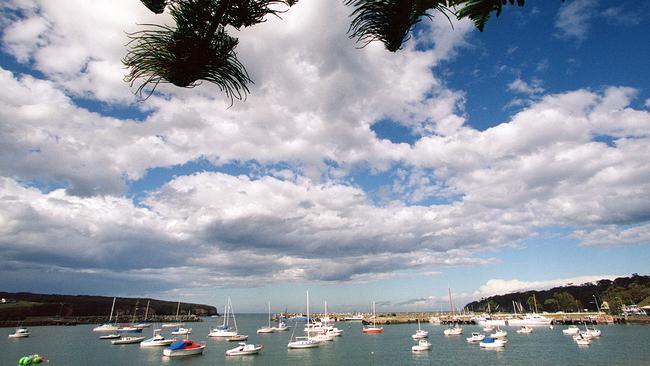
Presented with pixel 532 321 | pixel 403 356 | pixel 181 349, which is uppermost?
pixel 532 321

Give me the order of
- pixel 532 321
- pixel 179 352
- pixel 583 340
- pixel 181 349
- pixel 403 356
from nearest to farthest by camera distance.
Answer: pixel 403 356 → pixel 179 352 → pixel 181 349 → pixel 583 340 → pixel 532 321

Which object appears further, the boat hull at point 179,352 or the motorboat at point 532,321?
the motorboat at point 532,321

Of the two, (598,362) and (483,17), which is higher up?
(483,17)

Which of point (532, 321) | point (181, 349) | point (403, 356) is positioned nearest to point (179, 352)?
point (181, 349)

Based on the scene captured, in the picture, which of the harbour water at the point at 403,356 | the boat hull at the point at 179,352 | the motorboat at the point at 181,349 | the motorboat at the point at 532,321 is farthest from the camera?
the motorboat at the point at 532,321

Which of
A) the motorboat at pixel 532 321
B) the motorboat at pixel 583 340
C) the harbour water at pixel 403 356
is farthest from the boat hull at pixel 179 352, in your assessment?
the motorboat at pixel 532 321

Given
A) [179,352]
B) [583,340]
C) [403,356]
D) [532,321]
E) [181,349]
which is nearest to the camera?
[403,356]

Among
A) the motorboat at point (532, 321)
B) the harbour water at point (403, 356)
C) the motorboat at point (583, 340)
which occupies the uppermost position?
the motorboat at point (532, 321)

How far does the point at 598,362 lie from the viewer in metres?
47.1

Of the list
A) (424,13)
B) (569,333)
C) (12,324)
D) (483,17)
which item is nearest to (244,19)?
(424,13)

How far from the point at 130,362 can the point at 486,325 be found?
94.6 m

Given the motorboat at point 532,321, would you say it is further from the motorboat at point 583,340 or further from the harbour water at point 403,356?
the motorboat at point 583,340

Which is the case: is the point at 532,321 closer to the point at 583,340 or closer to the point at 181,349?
the point at 583,340

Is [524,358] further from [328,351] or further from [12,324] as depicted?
[12,324]
